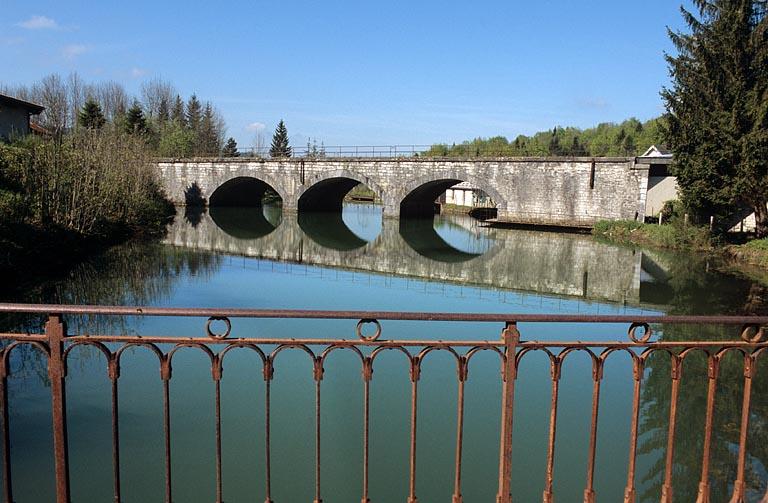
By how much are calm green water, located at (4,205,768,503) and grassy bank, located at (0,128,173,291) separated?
899 millimetres

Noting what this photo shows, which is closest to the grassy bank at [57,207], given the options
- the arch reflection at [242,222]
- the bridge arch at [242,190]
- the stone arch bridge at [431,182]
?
the arch reflection at [242,222]

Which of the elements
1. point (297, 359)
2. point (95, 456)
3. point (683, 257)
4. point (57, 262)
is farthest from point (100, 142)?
point (683, 257)

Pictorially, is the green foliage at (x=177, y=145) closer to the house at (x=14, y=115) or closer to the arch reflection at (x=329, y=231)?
the arch reflection at (x=329, y=231)

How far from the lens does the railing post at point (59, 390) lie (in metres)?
2.71

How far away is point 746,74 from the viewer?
19109 millimetres

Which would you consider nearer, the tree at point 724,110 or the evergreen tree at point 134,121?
the tree at point 724,110

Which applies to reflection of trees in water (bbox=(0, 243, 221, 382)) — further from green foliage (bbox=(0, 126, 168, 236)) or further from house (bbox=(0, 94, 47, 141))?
house (bbox=(0, 94, 47, 141))

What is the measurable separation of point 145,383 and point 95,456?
6.43 ft

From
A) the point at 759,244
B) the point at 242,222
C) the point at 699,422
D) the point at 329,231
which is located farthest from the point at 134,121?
the point at 699,422

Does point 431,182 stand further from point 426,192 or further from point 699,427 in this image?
point 699,427

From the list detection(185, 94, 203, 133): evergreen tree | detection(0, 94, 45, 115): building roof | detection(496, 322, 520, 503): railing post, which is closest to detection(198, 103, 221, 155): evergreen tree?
detection(185, 94, 203, 133): evergreen tree

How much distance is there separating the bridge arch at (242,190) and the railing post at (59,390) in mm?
33618

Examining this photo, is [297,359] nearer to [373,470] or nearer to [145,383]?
[145,383]

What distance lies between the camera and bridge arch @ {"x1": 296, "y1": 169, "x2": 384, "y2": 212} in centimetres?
3353
